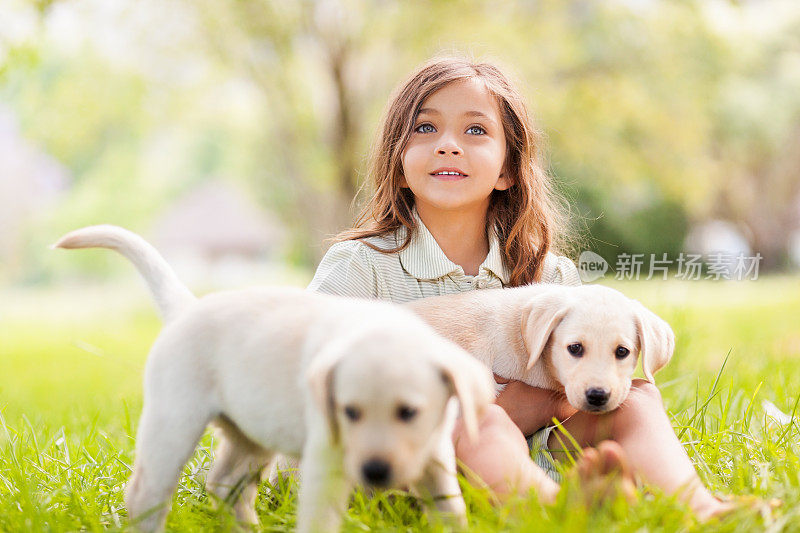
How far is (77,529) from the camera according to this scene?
236 cm

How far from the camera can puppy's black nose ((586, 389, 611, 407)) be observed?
8.66 ft

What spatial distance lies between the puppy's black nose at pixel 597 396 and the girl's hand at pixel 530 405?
37cm

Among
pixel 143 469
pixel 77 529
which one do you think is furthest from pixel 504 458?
pixel 77 529

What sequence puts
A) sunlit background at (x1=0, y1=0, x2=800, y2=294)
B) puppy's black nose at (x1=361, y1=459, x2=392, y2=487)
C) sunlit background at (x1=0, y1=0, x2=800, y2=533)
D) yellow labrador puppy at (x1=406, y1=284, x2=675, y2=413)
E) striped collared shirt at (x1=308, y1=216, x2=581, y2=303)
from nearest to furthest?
1. puppy's black nose at (x1=361, y1=459, x2=392, y2=487)
2. yellow labrador puppy at (x1=406, y1=284, x2=675, y2=413)
3. sunlit background at (x1=0, y1=0, x2=800, y2=533)
4. striped collared shirt at (x1=308, y1=216, x2=581, y2=303)
5. sunlit background at (x1=0, y1=0, x2=800, y2=294)

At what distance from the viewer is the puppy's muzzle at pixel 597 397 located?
264 centimetres

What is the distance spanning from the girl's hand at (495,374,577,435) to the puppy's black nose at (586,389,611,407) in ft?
1.22

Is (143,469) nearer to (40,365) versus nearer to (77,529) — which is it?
(77,529)

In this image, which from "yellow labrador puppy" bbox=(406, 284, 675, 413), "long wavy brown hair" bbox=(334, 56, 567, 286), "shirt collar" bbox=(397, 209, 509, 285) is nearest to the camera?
"yellow labrador puppy" bbox=(406, 284, 675, 413)

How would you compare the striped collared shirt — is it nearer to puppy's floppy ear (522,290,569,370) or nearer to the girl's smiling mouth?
the girl's smiling mouth

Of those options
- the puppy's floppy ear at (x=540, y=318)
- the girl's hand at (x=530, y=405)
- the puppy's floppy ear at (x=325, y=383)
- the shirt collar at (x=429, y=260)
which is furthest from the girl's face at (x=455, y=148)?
the puppy's floppy ear at (x=325, y=383)

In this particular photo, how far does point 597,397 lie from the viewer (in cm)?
265

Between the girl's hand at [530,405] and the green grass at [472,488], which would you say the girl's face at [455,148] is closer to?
the girl's hand at [530,405]

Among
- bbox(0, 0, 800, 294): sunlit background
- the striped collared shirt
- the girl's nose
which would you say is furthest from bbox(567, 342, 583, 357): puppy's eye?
bbox(0, 0, 800, 294): sunlit background

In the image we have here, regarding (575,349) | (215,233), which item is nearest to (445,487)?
(575,349)
